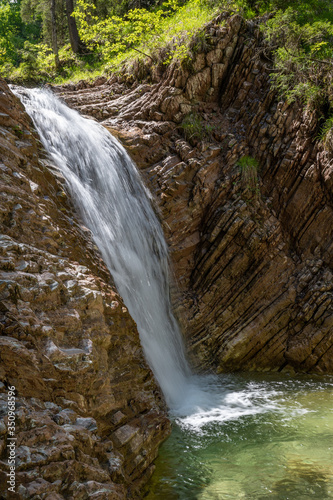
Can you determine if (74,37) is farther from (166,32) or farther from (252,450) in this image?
(252,450)

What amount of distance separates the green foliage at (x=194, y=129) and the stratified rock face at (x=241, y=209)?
61 millimetres

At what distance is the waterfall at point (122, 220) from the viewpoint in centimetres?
705

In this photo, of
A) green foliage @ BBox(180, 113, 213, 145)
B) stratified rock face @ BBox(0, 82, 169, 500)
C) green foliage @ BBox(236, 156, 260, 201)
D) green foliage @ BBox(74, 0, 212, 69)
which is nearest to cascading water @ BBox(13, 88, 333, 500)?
stratified rock face @ BBox(0, 82, 169, 500)

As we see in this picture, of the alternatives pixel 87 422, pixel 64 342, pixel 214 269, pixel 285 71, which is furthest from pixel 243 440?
pixel 285 71

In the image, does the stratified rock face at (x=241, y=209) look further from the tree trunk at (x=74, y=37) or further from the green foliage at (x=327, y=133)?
the tree trunk at (x=74, y=37)

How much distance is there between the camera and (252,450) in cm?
516

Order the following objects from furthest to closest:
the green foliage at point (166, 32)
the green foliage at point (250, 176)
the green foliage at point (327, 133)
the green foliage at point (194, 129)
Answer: the green foliage at point (166, 32) → the green foliage at point (194, 129) → the green foliage at point (250, 176) → the green foliage at point (327, 133)

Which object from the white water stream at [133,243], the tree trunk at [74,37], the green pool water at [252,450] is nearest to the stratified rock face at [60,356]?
the green pool water at [252,450]

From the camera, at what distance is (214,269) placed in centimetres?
929

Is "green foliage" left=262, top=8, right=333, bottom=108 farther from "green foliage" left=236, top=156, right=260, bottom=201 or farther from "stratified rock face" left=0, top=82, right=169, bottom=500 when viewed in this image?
"stratified rock face" left=0, top=82, right=169, bottom=500

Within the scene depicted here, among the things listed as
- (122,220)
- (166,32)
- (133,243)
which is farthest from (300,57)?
(133,243)

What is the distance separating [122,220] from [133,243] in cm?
54

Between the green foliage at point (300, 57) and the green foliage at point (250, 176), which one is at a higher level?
the green foliage at point (300, 57)

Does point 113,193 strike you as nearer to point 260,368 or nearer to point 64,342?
point 64,342
